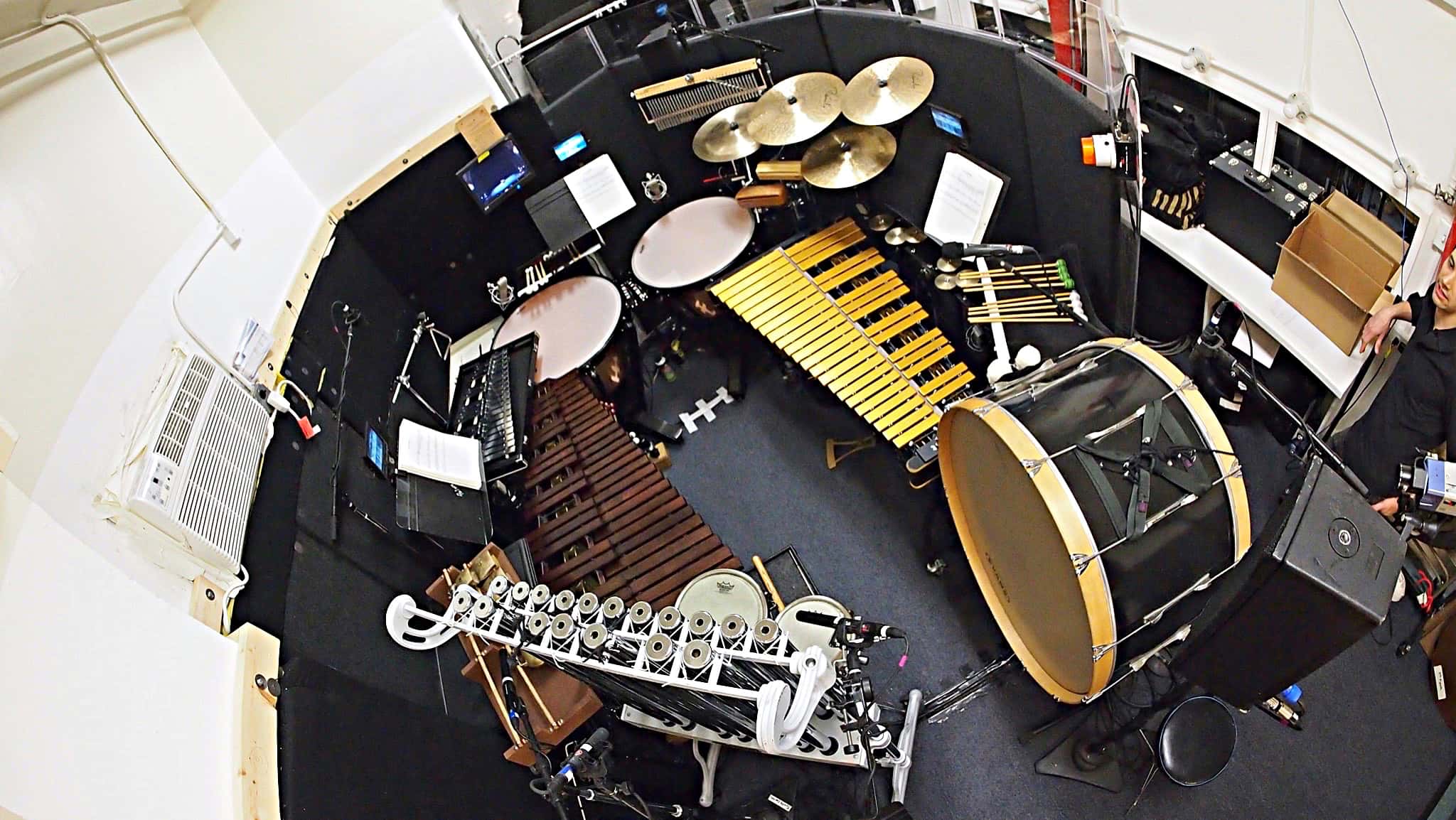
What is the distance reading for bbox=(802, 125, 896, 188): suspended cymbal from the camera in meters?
4.91

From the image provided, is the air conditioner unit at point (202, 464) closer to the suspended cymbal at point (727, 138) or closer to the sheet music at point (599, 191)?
the sheet music at point (599, 191)

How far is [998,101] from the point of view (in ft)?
15.2

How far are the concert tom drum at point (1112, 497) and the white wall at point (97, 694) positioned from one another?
2.85 meters

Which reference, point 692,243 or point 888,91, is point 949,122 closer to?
point 888,91

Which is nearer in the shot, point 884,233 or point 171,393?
point 171,393

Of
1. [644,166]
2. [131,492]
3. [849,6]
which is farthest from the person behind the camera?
[644,166]

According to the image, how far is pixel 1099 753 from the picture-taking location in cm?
405

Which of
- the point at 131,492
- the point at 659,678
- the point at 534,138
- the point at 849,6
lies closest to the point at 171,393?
the point at 131,492

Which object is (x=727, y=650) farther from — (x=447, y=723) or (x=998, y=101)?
(x=998, y=101)

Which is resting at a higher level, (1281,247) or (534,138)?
(534,138)

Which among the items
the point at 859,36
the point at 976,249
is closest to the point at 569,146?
the point at 859,36

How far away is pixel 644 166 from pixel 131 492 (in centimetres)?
336

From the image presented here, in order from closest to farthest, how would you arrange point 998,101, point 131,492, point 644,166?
point 131,492, point 998,101, point 644,166

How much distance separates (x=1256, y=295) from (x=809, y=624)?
2.38 metres
